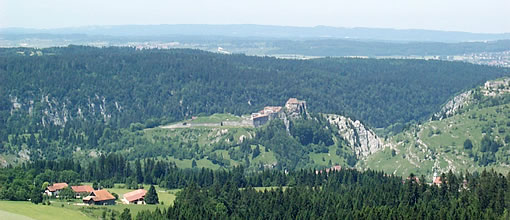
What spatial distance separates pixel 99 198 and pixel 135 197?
6735mm

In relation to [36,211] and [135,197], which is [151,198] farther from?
[36,211]

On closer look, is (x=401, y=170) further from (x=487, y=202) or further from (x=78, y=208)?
(x=78, y=208)

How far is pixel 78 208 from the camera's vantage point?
129m

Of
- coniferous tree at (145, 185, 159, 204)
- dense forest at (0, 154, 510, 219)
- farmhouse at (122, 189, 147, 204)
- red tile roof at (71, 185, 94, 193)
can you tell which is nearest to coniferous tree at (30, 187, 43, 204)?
dense forest at (0, 154, 510, 219)

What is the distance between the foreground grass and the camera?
118 meters

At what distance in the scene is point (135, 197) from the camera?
141 metres

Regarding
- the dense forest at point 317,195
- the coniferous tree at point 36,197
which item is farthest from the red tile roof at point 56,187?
the coniferous tree at point 36,197

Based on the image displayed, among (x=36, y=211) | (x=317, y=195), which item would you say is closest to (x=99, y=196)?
(x=36, y=211)

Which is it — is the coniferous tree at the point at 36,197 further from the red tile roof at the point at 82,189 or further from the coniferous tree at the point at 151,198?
the coniferous tree at the point at 151,198

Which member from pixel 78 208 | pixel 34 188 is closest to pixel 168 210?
pixel 78 208

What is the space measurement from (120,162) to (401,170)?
5536 cm

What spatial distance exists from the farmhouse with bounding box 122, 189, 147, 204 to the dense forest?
5.45 meters

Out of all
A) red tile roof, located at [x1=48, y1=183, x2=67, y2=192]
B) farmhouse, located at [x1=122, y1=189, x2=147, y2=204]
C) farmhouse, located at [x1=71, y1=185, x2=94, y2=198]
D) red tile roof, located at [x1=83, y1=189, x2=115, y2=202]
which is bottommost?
farmhouse, located at [x1=122, y1=189, x2=147, y2=204]

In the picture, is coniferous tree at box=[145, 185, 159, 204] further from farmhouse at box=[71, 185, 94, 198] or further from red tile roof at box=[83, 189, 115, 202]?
farmhouse at box=[71, 185, 94, 198]
